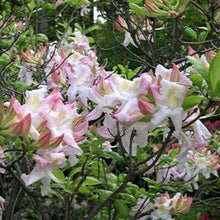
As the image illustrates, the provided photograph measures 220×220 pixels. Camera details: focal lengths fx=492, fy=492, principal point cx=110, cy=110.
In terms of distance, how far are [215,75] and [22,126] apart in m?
0.43

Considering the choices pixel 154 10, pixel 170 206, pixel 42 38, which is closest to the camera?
pixel 154 10

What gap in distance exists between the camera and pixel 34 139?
108 centimetres

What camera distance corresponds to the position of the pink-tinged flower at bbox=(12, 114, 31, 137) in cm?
103

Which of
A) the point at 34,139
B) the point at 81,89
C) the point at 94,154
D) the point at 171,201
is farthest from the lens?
the point at 171,201

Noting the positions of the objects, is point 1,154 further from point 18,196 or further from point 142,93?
point 18,196

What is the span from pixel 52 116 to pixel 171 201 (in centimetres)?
134

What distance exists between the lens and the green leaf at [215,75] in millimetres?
1053

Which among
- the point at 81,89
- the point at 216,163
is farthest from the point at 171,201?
the point at 81,89

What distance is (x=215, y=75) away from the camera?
3.50ft

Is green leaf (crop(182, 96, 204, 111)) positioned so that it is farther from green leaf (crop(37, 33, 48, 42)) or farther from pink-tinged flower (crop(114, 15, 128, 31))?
green leaf (crop(37, 33, 48, 42))

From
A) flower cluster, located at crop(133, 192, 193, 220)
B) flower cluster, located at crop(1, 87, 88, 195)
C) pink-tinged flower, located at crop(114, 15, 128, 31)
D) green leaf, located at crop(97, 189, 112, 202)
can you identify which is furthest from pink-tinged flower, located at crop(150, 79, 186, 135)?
pink-tinged flower, located at crop(114, 15, 128, 31)

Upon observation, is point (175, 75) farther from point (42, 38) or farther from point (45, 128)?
point (42, 38)

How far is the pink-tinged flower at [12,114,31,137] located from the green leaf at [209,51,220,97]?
40 centimetres

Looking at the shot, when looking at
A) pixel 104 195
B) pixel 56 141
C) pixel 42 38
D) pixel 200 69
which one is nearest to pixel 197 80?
pixel 200 69
